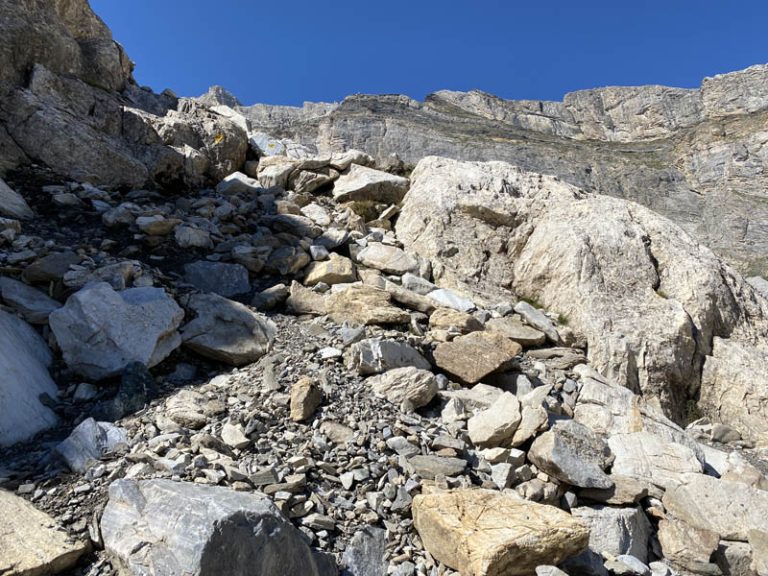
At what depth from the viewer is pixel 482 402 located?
6.47 m

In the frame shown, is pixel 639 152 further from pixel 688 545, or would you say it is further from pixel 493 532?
pixel 493 532

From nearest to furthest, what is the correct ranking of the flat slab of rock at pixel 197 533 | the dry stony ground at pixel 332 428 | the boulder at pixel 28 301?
the flat slab of rock at pixel 197 533, the dry stony ground at pixel 332 428, the boulder at pixel 28 301

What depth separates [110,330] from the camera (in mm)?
6211

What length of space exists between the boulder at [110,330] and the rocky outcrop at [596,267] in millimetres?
5313

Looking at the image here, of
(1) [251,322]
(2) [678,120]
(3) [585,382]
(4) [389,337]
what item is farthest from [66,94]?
(2) [678,120]

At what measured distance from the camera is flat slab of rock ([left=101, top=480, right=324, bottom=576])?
11.0 feet

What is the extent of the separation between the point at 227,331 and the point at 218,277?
1907 millimetres

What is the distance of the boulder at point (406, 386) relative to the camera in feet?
20.1

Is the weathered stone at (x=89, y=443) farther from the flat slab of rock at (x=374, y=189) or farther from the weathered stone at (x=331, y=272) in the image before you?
the flat slab of rock at (x=374, y=189)

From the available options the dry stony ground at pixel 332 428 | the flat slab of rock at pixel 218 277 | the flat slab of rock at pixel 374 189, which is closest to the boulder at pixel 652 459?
the dry stony ground at pixel 332 428

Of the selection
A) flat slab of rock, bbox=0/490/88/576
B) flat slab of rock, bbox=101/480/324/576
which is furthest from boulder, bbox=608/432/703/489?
flat slab of rock, bbox=0/490/88/576

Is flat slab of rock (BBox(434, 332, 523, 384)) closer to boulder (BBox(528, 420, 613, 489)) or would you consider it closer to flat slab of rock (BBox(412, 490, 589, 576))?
boulder (BBox(528, 420, 613, 489))

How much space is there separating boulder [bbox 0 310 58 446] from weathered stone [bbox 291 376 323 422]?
2.40 m

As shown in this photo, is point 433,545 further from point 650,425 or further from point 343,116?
point 343,116
